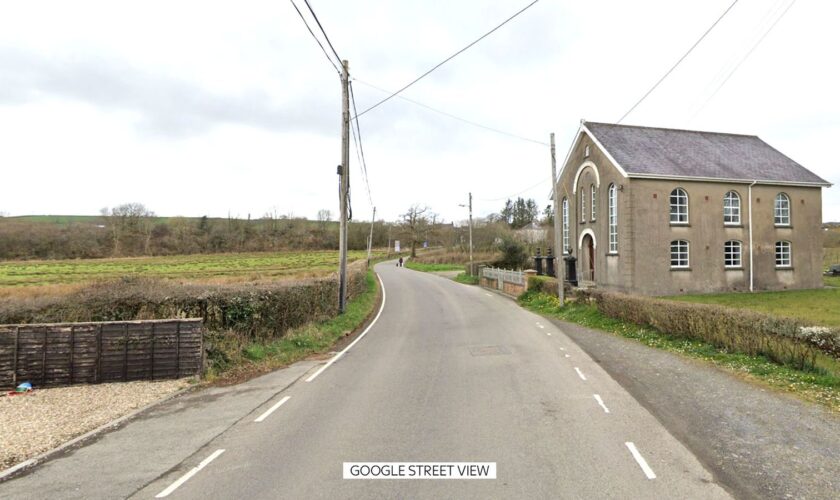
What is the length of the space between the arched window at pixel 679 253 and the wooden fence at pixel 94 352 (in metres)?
24.8

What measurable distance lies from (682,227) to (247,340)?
23989mm

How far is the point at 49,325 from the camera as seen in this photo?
363 inches

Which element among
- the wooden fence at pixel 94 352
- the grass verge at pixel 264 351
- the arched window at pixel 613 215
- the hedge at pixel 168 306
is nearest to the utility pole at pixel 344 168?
the grass verge at pixel 264 351

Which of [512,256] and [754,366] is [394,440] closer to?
[754,366]

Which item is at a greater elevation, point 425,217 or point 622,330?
point 425,217

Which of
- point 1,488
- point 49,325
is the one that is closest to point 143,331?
point 49,325

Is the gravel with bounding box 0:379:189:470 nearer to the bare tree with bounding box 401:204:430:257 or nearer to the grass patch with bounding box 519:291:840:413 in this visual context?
the grass patch with bounding box 519:291:840:413

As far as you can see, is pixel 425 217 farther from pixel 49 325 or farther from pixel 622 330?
pixel 49 325

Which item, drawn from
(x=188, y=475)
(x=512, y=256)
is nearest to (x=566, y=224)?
(x=512, y=256)

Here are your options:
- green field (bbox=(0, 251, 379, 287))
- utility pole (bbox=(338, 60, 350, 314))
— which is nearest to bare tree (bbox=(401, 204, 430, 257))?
green field (bbox=(0, 251, 379, 287))

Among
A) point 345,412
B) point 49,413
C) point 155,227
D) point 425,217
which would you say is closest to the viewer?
point 345,412

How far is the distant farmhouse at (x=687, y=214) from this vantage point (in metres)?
24.8

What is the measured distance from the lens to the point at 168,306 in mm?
10570

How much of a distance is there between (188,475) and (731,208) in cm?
3044
